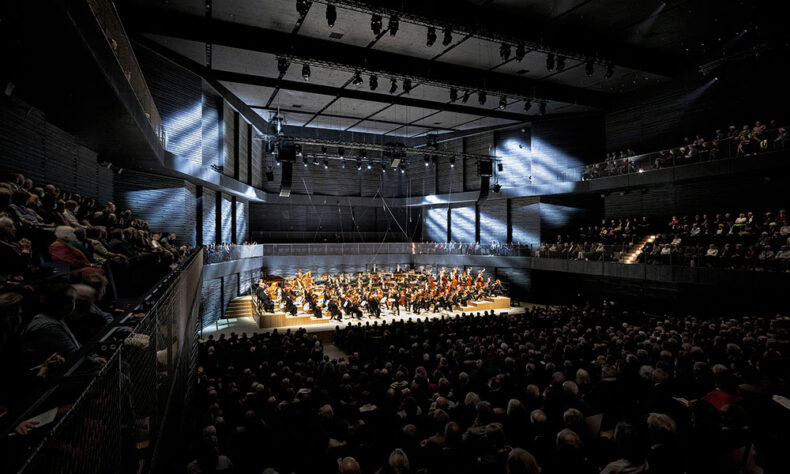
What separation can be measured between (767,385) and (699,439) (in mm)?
2657

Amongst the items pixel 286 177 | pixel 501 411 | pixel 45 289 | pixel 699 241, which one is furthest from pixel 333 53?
pixel 699 241

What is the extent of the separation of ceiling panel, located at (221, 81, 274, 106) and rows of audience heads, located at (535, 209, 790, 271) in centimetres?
1741

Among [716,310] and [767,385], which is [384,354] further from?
[716,310]

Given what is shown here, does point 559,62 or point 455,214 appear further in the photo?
point 455,214

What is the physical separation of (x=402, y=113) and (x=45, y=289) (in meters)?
24.5

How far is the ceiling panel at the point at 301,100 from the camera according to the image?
22.0 meters

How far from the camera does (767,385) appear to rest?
18.8ft

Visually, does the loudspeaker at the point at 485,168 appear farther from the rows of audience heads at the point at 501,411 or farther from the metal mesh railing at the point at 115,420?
the metal mesh railing at the point at 115,420

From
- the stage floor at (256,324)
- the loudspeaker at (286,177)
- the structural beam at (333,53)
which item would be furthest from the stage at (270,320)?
the structural beam at (333,53)

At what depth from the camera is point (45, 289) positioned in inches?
106

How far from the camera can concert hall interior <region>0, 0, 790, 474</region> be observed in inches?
158

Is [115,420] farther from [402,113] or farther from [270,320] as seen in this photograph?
[402,113]

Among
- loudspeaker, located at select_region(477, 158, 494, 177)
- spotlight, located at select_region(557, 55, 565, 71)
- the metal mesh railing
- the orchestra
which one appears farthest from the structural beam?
the metal mesh railing

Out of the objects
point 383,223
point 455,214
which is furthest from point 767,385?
point 383,223
